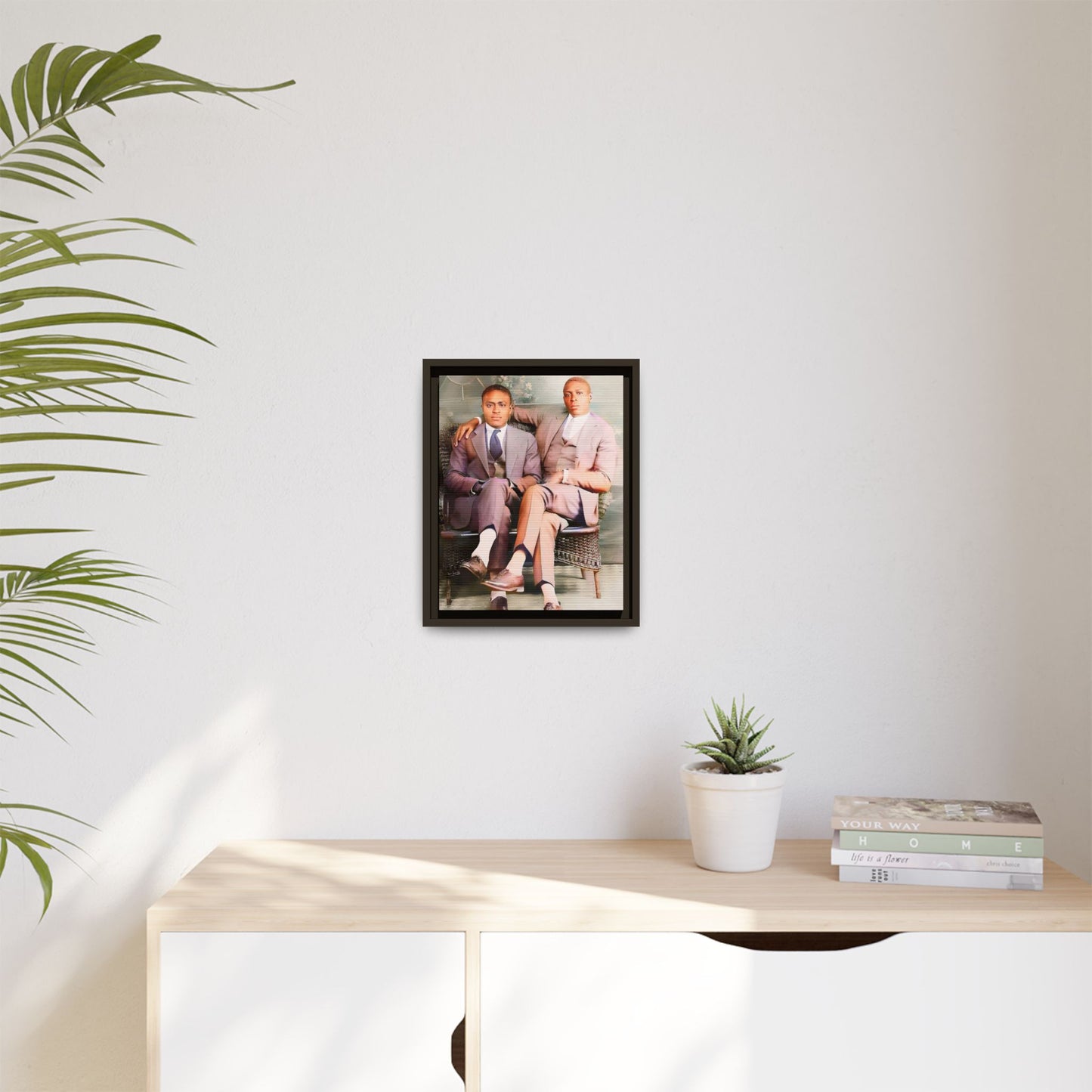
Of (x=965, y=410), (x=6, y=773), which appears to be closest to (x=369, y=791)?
(x=6, y=773)

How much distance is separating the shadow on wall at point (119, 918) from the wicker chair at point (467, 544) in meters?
0.43

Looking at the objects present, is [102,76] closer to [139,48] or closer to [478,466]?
[139,48]

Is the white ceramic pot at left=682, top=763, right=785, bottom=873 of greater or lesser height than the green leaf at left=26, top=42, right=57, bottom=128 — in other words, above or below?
below

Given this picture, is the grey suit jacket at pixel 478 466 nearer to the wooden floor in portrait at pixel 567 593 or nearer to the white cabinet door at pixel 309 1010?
the wooden floor in portrait at pixel 567 593

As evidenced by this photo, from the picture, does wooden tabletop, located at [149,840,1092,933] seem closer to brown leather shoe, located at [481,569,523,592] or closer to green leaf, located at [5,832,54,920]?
green leaf, located at [5,832,54,920]

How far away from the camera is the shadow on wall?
5.73ft

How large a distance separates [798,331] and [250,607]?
114 cm

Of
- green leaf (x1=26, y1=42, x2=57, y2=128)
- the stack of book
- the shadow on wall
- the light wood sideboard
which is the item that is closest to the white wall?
the shadow on wall

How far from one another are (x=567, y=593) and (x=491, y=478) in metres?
0.25

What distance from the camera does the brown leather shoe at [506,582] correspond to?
5.81 feet

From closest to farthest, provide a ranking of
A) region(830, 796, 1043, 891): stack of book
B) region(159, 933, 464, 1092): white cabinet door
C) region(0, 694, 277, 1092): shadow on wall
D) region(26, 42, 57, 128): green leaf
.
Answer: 1. region(26, 42, 57, 128): green leaf
2. region(159, 933, 464, 1092): white cabinet door
3. region(830, 796, 1043, 891): stack of book
4. region(0, 694, 277, 1092): shadow on wall

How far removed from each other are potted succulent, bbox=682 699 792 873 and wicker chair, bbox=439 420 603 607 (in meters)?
0.38

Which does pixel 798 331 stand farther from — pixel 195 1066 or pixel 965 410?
pixel 195 1066

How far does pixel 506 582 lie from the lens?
69.7 inches
